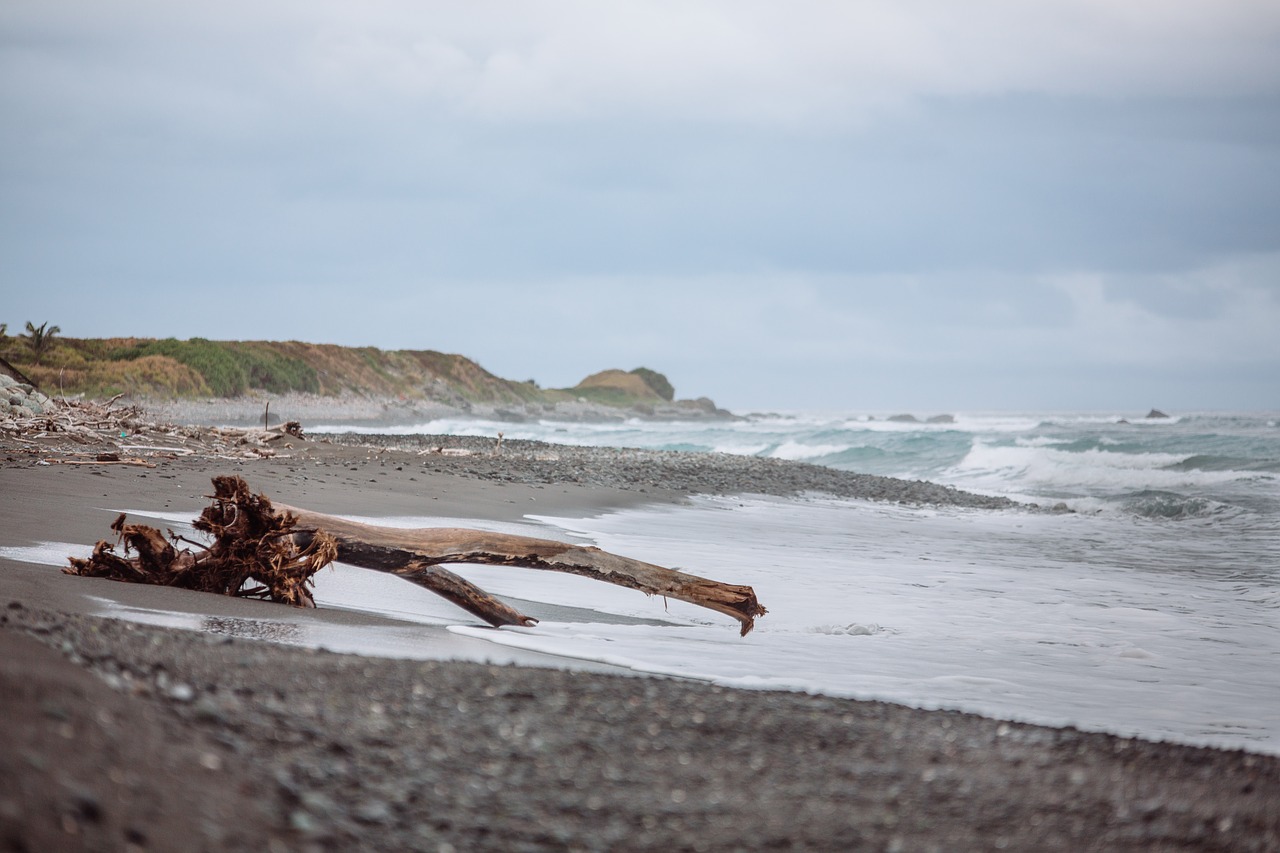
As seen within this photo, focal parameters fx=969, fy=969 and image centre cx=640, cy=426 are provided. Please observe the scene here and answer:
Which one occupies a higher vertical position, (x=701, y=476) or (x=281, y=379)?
(x=281, y=379)

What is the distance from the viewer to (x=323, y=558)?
5.34 m

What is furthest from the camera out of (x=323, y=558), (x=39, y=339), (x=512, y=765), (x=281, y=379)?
(x=281, y=379)

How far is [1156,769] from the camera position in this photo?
10.5 feet

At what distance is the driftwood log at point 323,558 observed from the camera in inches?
210

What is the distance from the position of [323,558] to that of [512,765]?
3.02 meters

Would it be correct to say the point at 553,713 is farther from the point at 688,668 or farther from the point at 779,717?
the point at 688,668

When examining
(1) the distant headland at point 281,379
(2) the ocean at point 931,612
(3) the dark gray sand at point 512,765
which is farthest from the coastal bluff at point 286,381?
(3) the dark gray sand at point 512,765

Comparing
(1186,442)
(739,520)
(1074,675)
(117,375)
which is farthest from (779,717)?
(117,375)

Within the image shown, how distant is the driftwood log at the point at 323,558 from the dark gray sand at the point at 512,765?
110 cm

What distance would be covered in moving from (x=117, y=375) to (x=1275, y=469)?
4053cm

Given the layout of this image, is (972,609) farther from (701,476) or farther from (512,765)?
(701,476)

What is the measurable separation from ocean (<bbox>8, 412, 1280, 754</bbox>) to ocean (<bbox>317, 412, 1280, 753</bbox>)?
0.02 meters

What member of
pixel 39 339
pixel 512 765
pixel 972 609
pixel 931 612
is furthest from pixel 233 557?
pixel 39 339

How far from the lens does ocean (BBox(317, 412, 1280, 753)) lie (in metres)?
4.53
